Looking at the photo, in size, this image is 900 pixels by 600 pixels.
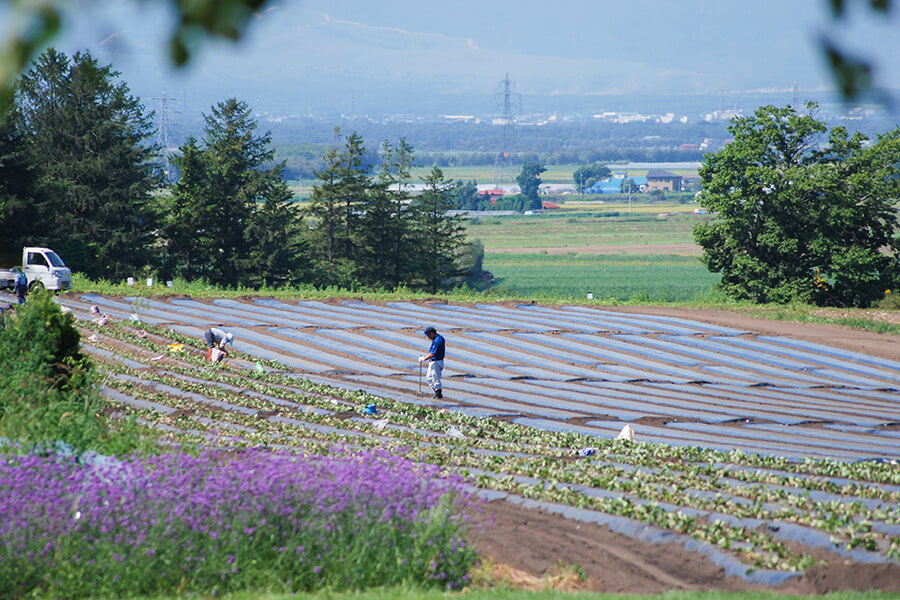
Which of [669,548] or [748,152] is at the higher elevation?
[748,152]

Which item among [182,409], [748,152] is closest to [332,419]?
[182,409]

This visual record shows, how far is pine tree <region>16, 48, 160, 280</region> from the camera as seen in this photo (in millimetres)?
45812

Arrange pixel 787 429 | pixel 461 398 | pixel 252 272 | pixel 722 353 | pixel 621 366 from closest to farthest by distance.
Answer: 1. pixel 787 429
2. pixel 461 398
3. pixel 621 366
4. pixel 722 353
5. pixel 252 272

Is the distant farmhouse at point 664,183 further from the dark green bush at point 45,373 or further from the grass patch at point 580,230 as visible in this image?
the dark green bush at point 45,373

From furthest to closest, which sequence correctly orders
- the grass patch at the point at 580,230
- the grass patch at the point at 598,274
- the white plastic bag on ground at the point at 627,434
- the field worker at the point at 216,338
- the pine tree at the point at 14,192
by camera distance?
1. the grass patch at the point at 580,230
2. the grass patch at the point at 598,274
3. the pine tree at the point at 14,192
4. the field worker at the point at 216,338
5. the white plastic bag on ground at the point at 627,434

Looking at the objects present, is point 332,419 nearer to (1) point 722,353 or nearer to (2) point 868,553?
(2) point 868,553

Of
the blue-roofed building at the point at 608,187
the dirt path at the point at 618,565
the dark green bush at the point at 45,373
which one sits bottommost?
the dirt path at the point at 618,565

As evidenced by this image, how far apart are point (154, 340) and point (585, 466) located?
45.3ft

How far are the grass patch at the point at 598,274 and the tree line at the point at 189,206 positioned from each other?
947 cm

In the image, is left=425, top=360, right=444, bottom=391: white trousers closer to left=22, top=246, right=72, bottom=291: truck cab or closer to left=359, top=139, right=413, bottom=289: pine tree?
left=22, top=246, right=72, bottom=291: truck cab

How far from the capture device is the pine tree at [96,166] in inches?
1804

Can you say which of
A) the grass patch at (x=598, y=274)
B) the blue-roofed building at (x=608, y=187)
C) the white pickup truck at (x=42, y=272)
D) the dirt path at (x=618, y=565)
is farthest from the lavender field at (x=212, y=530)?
the blue-roofed building at (x=608, y=187)

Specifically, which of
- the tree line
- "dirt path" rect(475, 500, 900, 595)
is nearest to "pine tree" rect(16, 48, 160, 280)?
the tree line

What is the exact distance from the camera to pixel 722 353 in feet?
70.1
